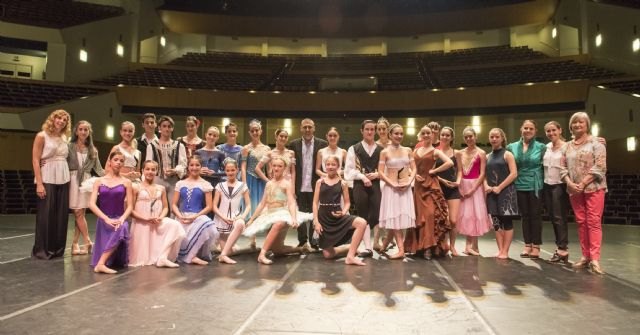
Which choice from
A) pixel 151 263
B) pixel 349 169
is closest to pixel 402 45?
pixel 349 169

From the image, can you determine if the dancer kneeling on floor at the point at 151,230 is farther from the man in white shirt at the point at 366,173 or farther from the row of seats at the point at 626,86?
the row of seats at the point at 626,86

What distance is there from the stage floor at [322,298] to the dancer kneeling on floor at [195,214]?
0.83 ft

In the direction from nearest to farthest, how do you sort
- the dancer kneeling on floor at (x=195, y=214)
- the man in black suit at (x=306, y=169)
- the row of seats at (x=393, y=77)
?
the dancer kneeling on floor at (x=195, y=214) → the man in black suit at (x=306, y=169) → the row of seats at (x=393, y=77)

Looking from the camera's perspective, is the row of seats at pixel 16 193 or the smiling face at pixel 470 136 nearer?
the smiling face at pixel 470 136

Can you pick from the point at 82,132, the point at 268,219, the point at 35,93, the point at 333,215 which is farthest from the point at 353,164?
the point at 35,93

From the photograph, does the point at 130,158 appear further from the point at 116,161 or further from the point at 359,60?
the point at 359,60

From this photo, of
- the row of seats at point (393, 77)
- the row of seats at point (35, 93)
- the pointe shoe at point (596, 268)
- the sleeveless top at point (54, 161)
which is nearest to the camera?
the pointe shoe at point (596, 268)

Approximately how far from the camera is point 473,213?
4.82m

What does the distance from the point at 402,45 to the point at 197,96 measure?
12475 millimetres

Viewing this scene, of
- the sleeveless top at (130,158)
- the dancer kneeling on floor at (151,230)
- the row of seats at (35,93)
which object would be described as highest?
the row of seats at (35,93)

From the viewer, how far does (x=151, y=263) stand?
404cm

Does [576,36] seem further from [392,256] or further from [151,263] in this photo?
[151,263]

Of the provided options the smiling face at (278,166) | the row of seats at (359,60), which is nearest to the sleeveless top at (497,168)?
the smiling face at (278,166)

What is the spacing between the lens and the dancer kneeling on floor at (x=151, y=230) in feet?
13.2
